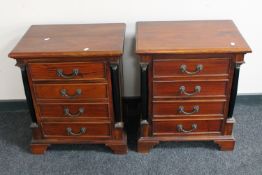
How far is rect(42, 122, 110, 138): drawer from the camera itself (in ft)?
6.22

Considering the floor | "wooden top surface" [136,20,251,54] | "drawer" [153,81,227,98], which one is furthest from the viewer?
the floor

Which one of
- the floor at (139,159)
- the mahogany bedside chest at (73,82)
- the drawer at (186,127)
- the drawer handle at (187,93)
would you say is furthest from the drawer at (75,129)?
the drawer handle at (187,93)

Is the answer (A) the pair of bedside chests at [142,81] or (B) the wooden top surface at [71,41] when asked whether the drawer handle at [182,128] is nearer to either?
(A) the pair of bedside chests at [142,81]

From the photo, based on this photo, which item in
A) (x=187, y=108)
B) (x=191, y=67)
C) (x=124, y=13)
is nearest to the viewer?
(x=191, y=67)

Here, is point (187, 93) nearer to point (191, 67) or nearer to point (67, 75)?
point (191, 67)

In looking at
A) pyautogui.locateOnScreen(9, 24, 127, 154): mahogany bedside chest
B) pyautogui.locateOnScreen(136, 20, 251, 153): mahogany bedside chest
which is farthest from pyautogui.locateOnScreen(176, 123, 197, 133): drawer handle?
pyautogui.locateOnScreen(9, 24, 127, 154): mahogany bedside chest

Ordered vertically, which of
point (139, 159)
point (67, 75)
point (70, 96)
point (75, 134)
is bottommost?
point (139, 159)

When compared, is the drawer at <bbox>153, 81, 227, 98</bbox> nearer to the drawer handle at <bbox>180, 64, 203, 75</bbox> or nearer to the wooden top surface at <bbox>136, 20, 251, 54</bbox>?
the drawer handle at <bbox>180, 64, 203, 75</bbox>

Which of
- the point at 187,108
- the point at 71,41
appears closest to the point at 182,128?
the point at 187,108

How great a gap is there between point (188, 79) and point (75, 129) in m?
0.65

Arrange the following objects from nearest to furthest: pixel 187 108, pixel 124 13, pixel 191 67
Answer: pixel 191 67, pixel 187 108, pixel 124 13

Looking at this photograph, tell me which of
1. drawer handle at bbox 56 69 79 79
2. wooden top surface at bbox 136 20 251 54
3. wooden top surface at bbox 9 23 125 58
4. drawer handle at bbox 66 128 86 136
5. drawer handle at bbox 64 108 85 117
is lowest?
drawer handle at bbox 66 128 86 136

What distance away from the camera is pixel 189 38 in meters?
1.73

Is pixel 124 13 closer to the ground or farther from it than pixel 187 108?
farther from it
